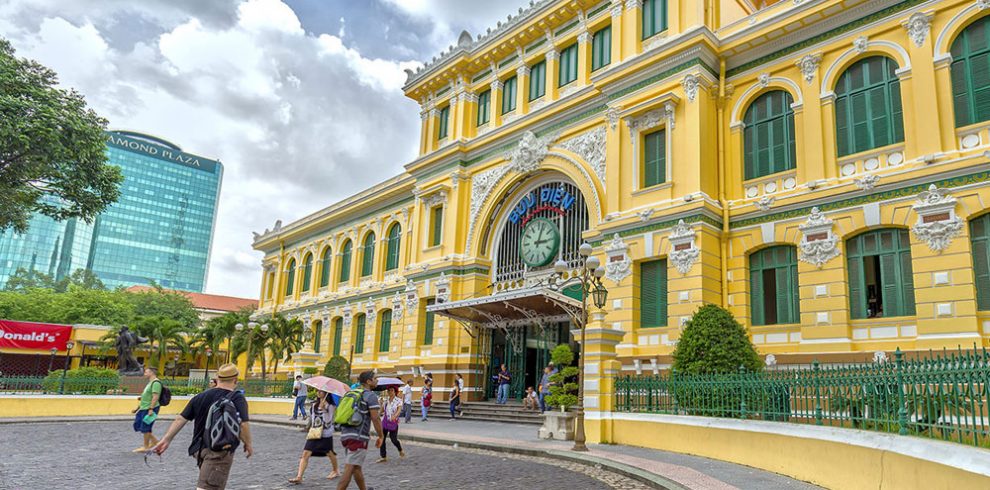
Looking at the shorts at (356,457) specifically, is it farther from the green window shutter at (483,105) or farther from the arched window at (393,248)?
the arched window at (393,248)

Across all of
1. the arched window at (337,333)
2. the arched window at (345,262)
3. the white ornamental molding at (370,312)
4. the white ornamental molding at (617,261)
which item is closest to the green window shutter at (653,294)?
the white ornamental molding at (617,261)

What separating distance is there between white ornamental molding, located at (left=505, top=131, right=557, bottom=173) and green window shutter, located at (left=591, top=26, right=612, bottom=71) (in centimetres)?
294

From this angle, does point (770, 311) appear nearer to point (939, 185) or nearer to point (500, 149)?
point (939, 185)

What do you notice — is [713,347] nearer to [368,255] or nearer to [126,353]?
[126,353]

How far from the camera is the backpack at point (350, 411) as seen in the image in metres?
8.20

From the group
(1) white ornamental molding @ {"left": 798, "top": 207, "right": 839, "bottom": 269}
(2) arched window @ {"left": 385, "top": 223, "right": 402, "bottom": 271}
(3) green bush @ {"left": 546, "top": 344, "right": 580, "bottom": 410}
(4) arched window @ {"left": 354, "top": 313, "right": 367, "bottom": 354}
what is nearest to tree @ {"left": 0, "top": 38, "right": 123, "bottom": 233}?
(2) arched window @ {"left": 385, "top": 223, "right": 402, "bottom": 271}

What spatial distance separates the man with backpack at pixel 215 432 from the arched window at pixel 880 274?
1432cm

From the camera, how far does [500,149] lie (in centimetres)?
2530

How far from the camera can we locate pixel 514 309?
2212cm

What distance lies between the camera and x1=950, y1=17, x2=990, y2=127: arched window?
14445 mm

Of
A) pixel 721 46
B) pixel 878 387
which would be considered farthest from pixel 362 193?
pixel 878 387

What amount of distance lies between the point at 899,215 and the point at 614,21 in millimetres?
10833

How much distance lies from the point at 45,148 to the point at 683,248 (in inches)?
768

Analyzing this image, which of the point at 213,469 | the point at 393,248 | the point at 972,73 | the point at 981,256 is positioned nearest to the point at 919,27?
the point at 972,73
